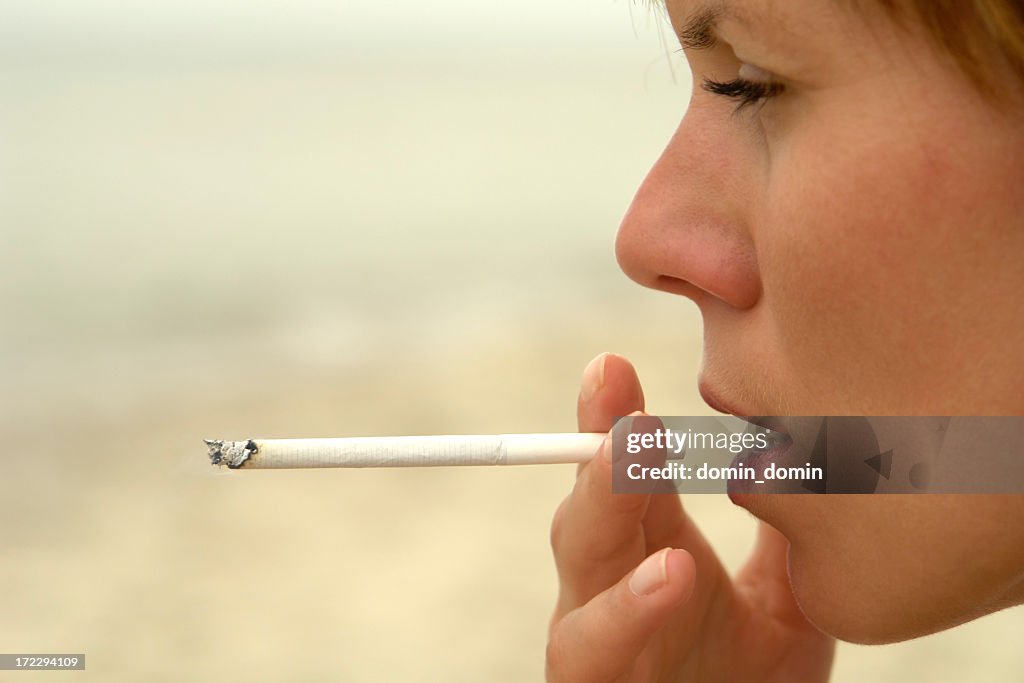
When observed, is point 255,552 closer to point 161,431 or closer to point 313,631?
point 313,631

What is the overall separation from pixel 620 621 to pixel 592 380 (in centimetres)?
19

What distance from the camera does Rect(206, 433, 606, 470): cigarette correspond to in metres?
0.62

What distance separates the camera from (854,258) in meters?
0.57

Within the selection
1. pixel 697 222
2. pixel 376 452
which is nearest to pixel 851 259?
pixel 697 222

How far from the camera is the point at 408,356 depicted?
3244 mm

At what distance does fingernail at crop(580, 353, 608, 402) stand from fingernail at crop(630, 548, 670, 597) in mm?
149

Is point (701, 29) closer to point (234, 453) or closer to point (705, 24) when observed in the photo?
point (705, 24)

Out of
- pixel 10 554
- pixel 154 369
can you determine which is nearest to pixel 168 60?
pixel 154 369

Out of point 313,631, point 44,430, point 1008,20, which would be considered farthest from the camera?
point 44,430

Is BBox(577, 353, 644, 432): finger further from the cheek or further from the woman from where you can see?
the cheek

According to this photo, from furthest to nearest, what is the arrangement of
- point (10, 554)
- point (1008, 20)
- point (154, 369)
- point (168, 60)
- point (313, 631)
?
point (168, 60) → point (154, 369) → point (10, 554) → point (313, 631) → point (1008, 20)

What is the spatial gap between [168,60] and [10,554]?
6.60 meters

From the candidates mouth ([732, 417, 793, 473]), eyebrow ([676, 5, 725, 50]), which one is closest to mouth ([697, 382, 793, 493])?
mouth ([732, 417, 793, 473])

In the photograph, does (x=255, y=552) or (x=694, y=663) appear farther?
(x=255, y=552)
